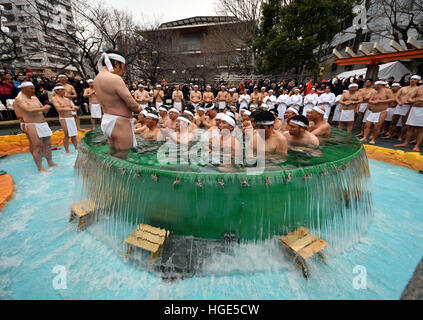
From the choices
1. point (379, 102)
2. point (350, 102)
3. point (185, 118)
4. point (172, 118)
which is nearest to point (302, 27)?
point (350, 102)

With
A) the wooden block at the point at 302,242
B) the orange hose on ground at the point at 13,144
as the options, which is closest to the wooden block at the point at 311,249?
the wooden block at the point at 302,242

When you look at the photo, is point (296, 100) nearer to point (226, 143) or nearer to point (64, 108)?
point (226, 143)

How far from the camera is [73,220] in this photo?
12.7 feet

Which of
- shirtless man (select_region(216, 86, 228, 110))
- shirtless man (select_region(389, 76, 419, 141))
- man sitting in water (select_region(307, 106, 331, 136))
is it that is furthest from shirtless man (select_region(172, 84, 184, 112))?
shirtless man (select_region(389, 76, 419, 141))

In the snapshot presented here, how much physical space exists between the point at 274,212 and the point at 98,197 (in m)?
2.99

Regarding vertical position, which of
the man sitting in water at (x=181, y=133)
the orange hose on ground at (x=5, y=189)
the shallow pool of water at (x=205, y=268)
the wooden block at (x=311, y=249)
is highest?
the man sitting in water at (x=181, y=133)

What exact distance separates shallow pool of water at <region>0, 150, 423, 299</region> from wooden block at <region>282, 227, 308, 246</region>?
11.8 inches

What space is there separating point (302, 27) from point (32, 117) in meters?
20.2

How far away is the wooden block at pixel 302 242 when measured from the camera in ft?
8.81

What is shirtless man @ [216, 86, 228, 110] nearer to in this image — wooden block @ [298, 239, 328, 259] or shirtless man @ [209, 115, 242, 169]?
shirtless man @ [209, 115, 242, 169]

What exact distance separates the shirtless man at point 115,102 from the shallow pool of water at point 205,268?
63.8 inches

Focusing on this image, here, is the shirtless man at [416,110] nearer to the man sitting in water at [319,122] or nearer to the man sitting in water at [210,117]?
the man sitting in water at [319,122]

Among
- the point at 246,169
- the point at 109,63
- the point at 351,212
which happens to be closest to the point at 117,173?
the point at 109,63
